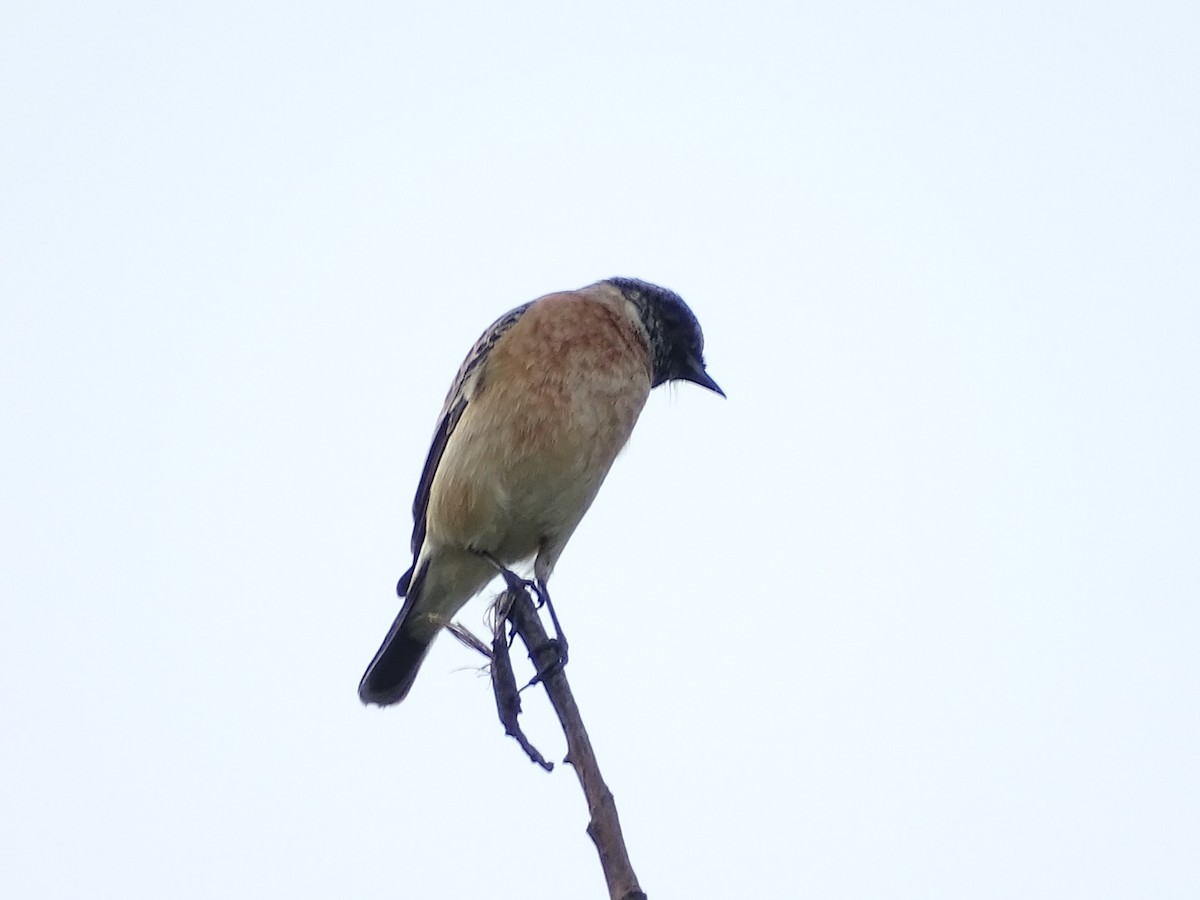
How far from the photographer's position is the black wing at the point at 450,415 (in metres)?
7.30

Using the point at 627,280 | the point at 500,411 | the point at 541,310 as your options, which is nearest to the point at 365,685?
the point at 500,411

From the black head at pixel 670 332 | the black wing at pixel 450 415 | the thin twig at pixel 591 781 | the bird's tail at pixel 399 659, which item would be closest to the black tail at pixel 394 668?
the bird's tail at pixel 399 659

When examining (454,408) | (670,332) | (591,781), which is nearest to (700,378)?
(670,332)

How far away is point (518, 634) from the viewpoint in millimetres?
5738

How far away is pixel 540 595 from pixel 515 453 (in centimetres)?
71

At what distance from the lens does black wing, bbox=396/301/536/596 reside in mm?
7305

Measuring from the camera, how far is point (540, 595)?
686cm

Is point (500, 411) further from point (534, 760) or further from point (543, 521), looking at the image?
point (534, 760)

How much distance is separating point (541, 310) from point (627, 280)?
3.85 feet

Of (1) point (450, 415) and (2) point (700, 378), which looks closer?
(1) point (450, 415)

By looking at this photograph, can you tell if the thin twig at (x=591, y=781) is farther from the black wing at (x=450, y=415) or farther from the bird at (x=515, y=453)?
the black wing at (x=450, y=415)

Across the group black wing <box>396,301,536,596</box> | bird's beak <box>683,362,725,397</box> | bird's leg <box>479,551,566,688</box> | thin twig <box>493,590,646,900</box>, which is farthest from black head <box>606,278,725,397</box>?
thin twig <box>493,590,646,900</box>

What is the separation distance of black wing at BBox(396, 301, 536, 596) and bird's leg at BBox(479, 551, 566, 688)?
51 cm

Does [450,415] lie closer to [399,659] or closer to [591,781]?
[399,659]
